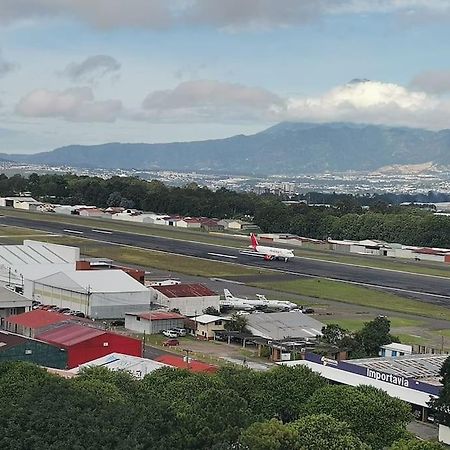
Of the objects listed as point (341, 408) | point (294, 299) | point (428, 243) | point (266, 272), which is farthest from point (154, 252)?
point (341, 408)

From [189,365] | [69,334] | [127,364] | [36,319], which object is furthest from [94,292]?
[127,364]

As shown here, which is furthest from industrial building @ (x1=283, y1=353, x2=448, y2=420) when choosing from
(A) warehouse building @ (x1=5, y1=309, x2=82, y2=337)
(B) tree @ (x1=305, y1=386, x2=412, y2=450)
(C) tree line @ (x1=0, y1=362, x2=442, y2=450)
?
(A) warehouse building @ (x1=5, y1=309, x2=82, y2=337)

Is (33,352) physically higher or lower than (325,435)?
lower

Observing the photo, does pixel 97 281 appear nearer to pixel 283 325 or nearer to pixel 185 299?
pixel 185 299

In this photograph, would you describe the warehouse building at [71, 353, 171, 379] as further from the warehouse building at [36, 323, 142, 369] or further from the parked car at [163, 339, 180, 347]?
the parked car at [163, 339, 180, 347]

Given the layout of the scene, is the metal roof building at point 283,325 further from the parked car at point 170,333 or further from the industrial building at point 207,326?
the parked car at point 170,333

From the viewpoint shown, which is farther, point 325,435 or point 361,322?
point 361,322
